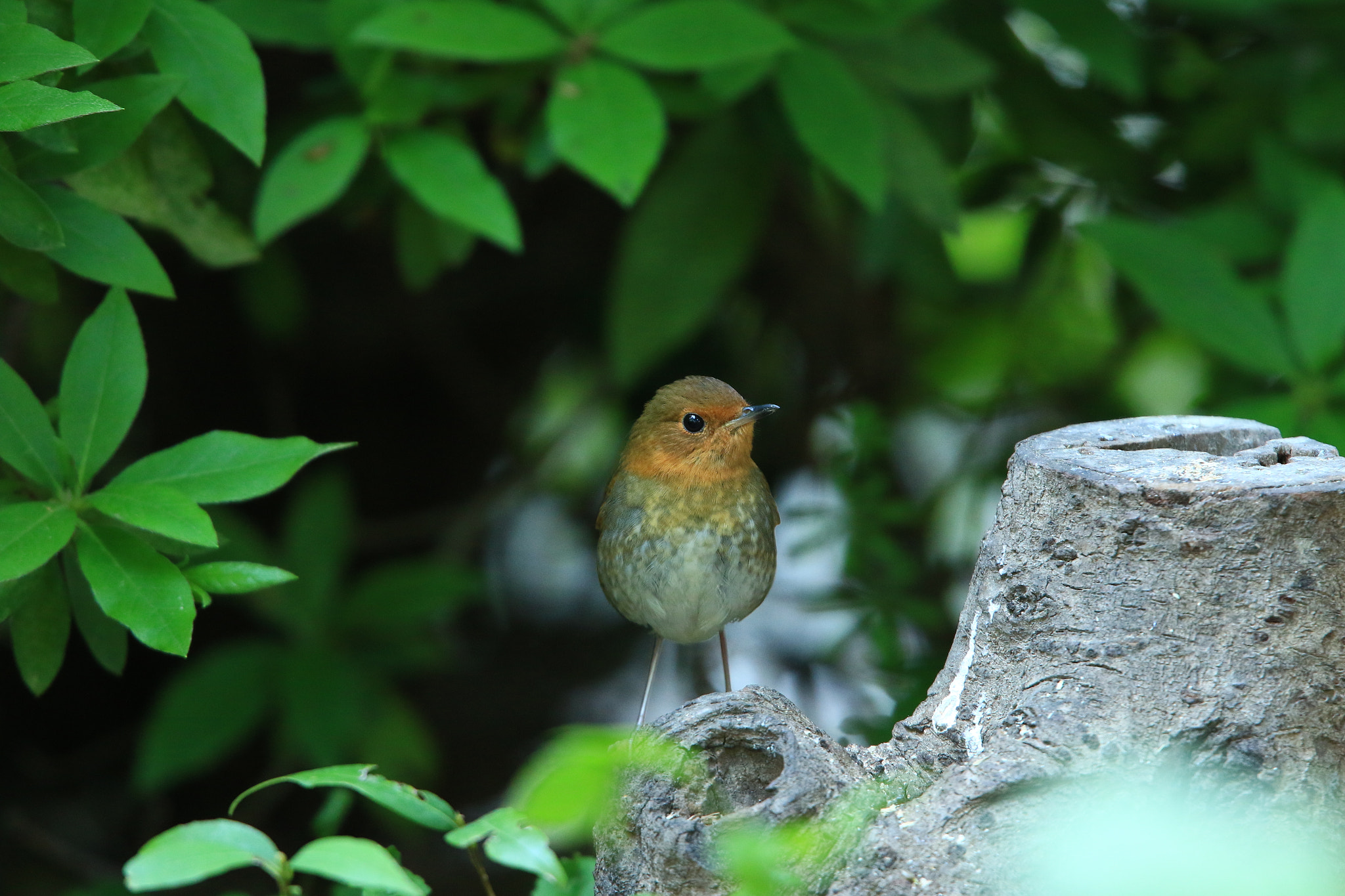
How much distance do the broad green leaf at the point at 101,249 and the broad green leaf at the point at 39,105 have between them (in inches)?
14.4

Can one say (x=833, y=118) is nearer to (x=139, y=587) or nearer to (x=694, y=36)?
(x=694, y=36)

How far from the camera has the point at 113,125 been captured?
1.94m

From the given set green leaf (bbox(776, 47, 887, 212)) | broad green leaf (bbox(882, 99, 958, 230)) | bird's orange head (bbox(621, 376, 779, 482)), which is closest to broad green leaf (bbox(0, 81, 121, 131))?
bird's orange head (bbox(621, 376, 779, 482))

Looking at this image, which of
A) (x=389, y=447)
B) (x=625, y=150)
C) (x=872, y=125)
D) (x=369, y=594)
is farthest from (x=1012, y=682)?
(x=389, y=447)

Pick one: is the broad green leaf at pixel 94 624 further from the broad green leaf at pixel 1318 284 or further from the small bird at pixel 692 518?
the broad green leaf at pixel 1318 284

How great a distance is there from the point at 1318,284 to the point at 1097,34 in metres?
0.90

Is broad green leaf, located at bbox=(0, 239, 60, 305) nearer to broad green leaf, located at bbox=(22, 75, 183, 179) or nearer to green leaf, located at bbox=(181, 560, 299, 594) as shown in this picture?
broad green leaf, located at bbox=(22, 75, 183, 179)

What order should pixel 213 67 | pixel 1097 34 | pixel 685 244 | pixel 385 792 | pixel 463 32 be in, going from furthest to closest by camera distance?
pixel 685 244 < pixel 1097 34 < pixel 463 32 < pixel 213 67 < pixel 385 792

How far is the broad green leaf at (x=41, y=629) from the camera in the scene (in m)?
1.87

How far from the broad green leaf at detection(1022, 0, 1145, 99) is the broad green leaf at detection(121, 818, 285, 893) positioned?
2823 millimetres

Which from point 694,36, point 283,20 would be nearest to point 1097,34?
point 694,36

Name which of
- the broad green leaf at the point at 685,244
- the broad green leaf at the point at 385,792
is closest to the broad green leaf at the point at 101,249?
the broad green leaf at the point at 385,792

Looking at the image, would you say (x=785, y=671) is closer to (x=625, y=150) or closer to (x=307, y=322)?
(x=307, y=322)

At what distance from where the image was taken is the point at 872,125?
2.79m
